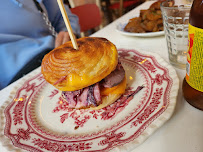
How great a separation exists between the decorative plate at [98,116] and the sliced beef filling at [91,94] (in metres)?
0.05

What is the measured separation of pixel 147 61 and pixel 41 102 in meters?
0.48

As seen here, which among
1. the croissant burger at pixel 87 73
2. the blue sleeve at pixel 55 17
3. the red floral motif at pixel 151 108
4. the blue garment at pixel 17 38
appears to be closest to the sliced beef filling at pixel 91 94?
the croissant burger at pixel 87 73

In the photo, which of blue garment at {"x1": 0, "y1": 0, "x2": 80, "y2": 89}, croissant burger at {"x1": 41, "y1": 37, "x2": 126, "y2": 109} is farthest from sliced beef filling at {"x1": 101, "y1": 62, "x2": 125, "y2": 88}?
blue garment at {"x1": 0, "y1": 0, "x2": 80, "y2": 89}

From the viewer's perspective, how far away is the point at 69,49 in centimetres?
65

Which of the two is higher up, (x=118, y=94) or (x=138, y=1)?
(x=118, y=94)

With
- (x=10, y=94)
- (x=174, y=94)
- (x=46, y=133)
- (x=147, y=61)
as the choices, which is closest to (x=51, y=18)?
(x=10, y=94)

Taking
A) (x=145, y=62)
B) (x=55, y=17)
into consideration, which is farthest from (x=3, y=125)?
(x=55, y=17)

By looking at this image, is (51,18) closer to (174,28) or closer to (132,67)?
(132,67)

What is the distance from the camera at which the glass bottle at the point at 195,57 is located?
1.50 feet

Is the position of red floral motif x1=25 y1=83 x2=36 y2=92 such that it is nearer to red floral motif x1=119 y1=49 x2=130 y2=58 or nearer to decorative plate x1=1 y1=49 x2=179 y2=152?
decorative plate x1=1 y1=49 x2=179 y2=152

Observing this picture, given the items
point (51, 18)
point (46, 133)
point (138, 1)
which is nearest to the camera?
point (46, 133)

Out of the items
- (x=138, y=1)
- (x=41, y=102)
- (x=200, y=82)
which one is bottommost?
(x=138, y=1)

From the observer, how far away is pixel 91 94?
63 cm

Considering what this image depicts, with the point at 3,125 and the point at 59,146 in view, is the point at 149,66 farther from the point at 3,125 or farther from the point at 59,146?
the point at 3,125
